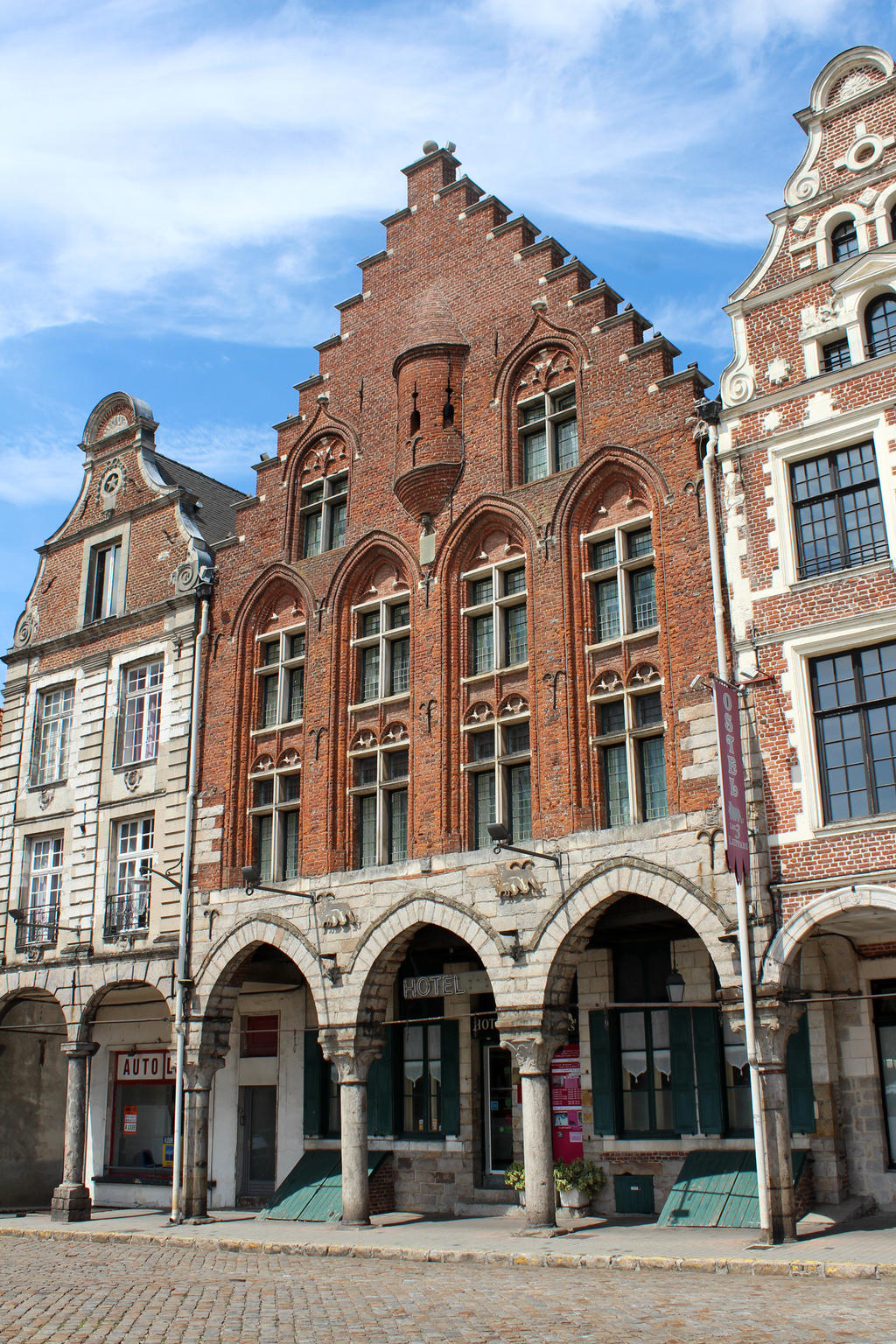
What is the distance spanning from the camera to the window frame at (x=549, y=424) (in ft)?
66.2

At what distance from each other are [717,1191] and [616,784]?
18.8 ft

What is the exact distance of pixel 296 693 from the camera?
2319 cm

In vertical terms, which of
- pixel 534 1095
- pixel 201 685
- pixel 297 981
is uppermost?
pixel 201 685

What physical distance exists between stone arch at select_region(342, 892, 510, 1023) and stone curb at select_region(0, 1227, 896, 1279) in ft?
11.7

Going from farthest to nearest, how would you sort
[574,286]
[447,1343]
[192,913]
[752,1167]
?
1. [192,913]
2. [574,286]
3. [752,1167]
4. [447,1343]

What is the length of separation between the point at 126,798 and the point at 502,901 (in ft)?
31.6

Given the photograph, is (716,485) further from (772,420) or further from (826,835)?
(826,835)

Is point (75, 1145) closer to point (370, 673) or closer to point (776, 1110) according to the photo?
point (370, 673)

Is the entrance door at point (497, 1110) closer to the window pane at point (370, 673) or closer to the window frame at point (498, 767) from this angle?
the window frame at point (498, 767)

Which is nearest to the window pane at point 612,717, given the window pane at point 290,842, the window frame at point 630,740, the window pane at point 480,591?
the window frame at point 630,740

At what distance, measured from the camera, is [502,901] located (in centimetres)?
1819

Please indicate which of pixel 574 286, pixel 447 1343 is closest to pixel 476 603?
pixel 574 286

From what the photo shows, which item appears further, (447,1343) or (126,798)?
(126,798)

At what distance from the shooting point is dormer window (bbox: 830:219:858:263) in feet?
55.8
